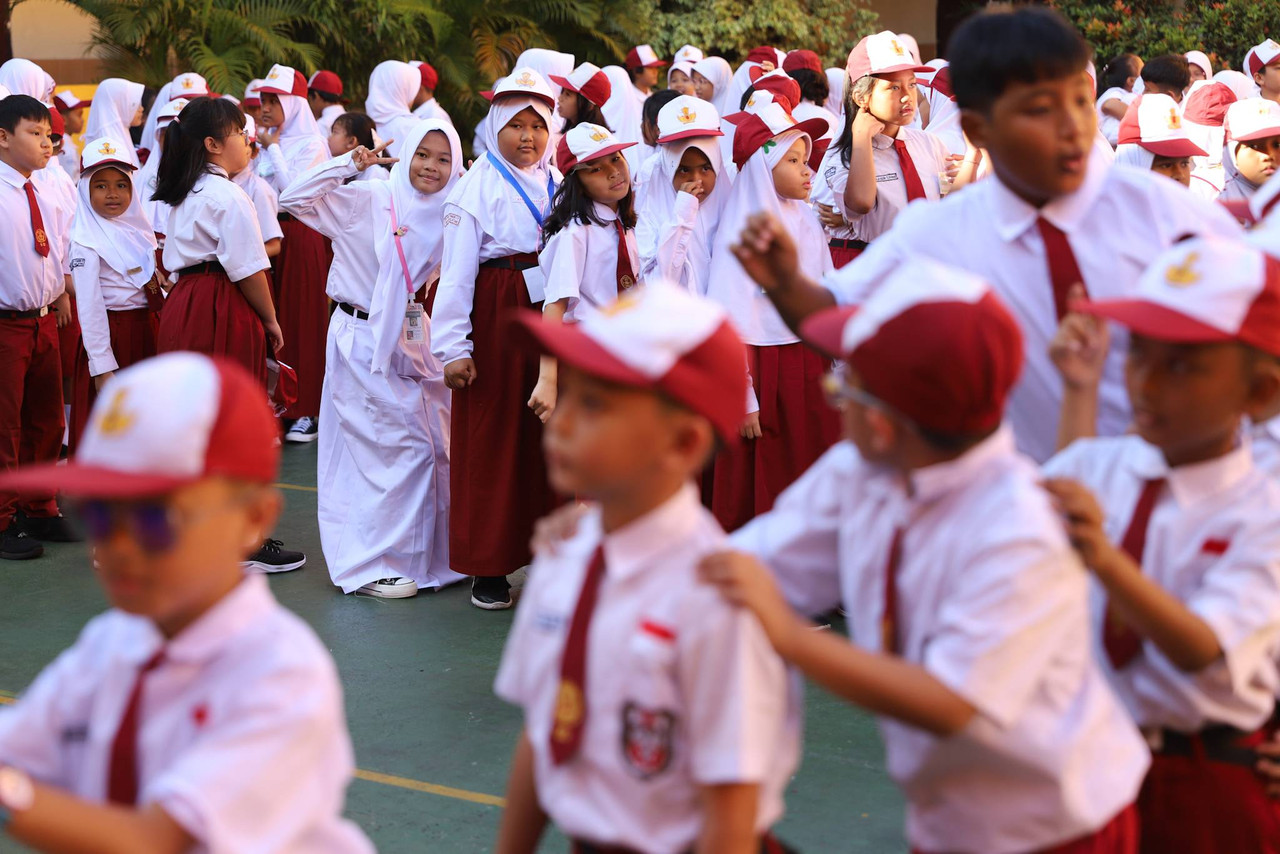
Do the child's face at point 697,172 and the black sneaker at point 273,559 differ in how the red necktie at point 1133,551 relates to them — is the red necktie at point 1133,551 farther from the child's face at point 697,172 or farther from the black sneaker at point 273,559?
the black sneaker at point 273,559

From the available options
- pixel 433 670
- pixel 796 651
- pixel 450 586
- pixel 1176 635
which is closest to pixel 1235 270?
pixel 1176 635

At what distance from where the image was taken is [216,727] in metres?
1.71

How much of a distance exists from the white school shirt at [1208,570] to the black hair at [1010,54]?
61 centimetres

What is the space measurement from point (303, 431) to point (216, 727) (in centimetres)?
697

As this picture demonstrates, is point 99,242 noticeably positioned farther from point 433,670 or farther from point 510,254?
point 433,670

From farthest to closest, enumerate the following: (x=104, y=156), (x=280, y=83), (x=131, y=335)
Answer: (x=280, y=83) < (x=131, y=335) < (x=104, y=156)

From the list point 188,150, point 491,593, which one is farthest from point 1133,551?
point 188,150

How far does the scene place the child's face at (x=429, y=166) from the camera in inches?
224

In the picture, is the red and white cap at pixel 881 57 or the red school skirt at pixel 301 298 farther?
the red school skirt at pixel 301 298

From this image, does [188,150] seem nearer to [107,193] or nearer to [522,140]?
[107,193]

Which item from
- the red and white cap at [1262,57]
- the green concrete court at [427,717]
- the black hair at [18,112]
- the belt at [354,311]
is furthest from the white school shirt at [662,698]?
the red and white cap at [1262,57]

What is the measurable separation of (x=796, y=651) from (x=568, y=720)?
12.4 inches

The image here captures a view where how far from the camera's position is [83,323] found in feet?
20.8

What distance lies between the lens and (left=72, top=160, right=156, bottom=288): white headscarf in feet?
21.0
